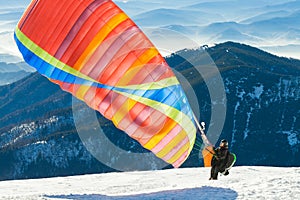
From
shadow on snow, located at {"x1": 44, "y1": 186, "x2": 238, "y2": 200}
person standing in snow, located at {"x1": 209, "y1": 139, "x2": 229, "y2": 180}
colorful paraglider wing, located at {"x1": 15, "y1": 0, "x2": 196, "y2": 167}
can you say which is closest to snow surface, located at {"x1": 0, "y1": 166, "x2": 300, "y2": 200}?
shadow on snow, located at {"x1": 44, "y1": 186, "x2": 238, "y2": 200}

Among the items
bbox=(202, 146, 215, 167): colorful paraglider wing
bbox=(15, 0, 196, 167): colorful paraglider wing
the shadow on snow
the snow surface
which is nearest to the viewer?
the shadow on snow

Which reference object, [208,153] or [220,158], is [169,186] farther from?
[220,158]

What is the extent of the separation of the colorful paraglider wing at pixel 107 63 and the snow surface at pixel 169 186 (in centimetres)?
335

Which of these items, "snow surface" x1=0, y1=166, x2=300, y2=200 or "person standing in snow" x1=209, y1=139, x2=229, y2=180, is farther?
"person standing in snow" x1=209, y1=139, x2=229, y2=180

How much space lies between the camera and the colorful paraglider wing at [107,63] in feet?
87.9

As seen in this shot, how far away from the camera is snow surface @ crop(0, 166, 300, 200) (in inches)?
1035

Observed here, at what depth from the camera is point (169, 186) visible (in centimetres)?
3131

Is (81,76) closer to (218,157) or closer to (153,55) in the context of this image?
(153,55)

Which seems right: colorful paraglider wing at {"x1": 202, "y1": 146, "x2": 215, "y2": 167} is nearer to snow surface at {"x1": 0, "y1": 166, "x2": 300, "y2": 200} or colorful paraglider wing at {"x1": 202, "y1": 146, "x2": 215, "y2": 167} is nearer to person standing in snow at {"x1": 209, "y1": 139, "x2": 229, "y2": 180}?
person standing in snow at {"x1": 209, "y1": 139, "x2": 229, "y2": 180}

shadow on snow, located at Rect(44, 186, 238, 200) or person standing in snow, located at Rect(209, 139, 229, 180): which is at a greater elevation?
person standing in snow, located at Rect(209, 139, 229, 180)

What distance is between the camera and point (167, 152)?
96.6ft

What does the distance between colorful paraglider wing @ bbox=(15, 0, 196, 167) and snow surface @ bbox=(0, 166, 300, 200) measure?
335cm

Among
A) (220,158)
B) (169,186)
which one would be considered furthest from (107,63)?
(169,186)

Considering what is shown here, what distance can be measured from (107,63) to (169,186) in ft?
30.2
